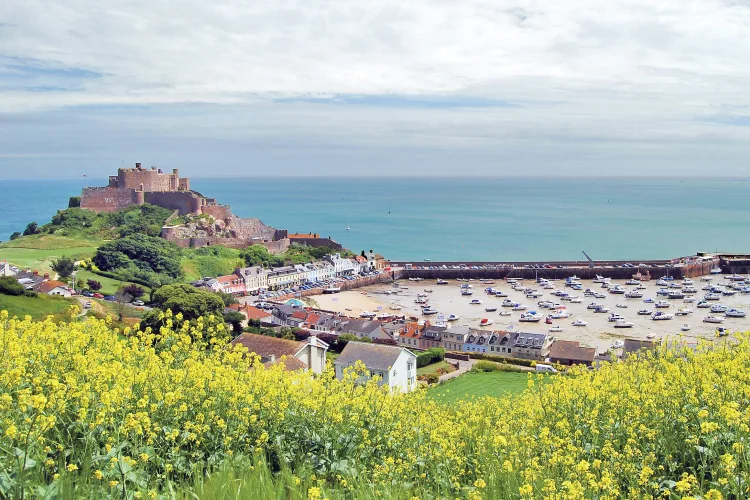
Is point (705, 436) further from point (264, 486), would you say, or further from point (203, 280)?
point (203, 280)

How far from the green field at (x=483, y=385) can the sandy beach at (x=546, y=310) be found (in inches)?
299

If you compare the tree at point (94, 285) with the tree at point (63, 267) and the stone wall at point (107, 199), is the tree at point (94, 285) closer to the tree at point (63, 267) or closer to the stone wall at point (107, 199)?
the tree at point (63, 267)

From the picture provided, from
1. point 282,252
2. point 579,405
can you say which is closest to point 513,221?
point 282,252

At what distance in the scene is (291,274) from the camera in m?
52.5

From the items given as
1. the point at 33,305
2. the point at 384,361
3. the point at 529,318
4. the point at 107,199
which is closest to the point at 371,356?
the point at 384,361

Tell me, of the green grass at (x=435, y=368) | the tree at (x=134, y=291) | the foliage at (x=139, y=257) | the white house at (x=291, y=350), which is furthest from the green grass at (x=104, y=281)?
the white house at (x=291, y=350)

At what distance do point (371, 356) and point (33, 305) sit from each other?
15295 mm

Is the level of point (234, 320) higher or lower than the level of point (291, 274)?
higher

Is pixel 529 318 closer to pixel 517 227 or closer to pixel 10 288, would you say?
pixel 10 288

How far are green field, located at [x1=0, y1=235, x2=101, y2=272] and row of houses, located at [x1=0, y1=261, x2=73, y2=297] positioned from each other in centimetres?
270

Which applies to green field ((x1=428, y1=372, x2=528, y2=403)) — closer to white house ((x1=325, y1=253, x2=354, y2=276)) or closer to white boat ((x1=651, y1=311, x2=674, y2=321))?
white boat ((x1=651, y1=311, x2=674, y2=321))

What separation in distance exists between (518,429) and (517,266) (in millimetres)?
53057

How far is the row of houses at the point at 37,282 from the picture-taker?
32.5m

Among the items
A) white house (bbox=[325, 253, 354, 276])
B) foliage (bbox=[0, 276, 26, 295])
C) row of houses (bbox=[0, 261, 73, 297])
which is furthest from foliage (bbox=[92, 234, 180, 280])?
foliage (bbox=[0, 276, 26, 295])
